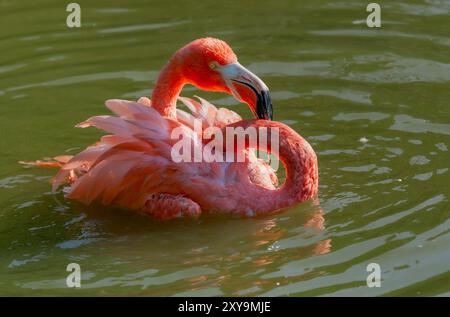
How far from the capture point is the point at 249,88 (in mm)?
7703

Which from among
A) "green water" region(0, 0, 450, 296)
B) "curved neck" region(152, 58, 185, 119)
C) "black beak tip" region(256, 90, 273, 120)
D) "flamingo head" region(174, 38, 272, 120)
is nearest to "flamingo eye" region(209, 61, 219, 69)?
"flamingo head" region(174, 38, 272, 120)

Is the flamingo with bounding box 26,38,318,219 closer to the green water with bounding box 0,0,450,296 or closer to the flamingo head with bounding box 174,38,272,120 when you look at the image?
the flamingo head with bounding box 174,38,272,120

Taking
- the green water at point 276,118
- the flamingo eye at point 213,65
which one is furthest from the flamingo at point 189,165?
the green water at point 276,118

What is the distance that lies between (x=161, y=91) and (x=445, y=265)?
104 inches

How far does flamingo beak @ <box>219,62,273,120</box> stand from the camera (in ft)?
25.2

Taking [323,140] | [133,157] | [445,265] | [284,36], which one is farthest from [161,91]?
[284,36]

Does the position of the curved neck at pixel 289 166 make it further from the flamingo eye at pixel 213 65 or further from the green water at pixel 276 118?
the flamingo eye at pixel 213 65

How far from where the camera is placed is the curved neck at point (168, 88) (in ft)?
26.6

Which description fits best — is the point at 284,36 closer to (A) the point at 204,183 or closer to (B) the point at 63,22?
(B) the point at 63,22

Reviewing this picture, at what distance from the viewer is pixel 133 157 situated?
7.88 metres

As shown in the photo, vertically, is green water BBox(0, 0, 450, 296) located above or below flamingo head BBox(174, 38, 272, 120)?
below

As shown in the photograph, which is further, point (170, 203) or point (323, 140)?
point (323, 140)

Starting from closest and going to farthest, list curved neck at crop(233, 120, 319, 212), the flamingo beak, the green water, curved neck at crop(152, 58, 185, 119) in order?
the green water → the flamingo beak → curved neck at crop(233, 120, 319, 212) → curved neck at crop(152, 58, 185, 119)
